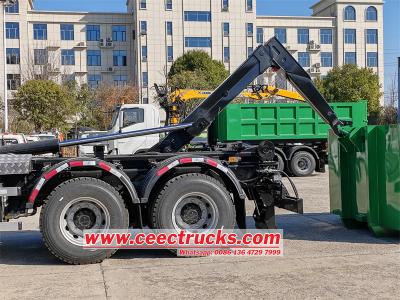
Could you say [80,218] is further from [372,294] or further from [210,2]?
[210,2]

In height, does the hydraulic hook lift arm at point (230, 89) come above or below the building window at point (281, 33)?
below

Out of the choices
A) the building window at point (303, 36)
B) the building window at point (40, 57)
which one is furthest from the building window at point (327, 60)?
the building window at point (40, 57)

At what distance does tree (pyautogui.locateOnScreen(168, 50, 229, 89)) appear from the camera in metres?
44.4

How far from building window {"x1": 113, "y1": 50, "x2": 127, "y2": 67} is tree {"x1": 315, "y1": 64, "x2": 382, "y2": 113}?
24861 millimetres

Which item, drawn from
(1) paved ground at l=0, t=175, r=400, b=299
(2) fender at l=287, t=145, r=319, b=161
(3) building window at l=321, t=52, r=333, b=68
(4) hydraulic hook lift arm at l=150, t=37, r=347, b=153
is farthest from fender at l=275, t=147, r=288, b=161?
(3) building window at l=321, t=52, r=333, b=68

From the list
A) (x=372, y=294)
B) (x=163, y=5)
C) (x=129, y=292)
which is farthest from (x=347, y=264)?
(x=163, y=5)

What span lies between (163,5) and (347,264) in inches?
2278

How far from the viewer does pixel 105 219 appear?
6250 mm

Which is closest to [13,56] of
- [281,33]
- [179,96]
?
Result: [281,33]

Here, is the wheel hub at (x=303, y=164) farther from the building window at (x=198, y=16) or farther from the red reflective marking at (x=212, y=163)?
the building window at (x=198, y=16)

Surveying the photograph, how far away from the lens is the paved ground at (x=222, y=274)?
511cm

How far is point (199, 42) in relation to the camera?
61656mm

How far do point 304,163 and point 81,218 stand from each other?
12.6 meters

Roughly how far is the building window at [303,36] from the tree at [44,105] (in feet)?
133
